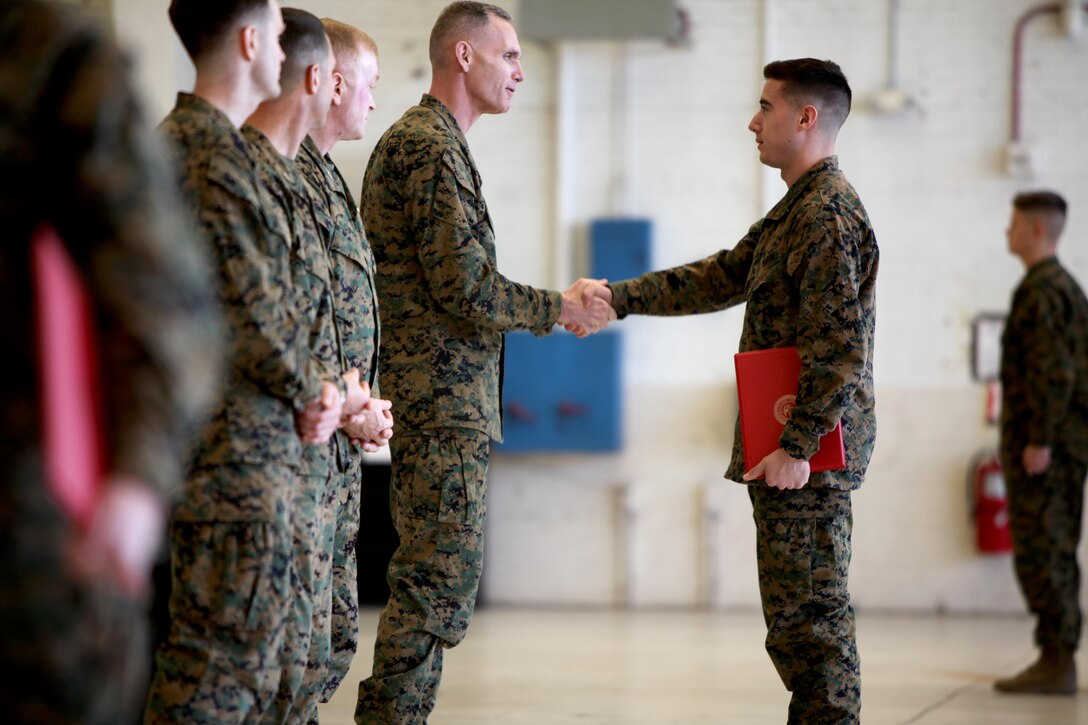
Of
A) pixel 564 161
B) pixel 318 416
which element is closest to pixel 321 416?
pixel 318 416

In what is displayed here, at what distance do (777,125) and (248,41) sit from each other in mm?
1565

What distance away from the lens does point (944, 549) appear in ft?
24.0

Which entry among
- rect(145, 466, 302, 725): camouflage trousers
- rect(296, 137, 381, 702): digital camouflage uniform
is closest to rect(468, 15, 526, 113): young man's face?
rect(296, 137, 381, 702): digital camouflage uniform

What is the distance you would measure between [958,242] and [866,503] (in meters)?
1.49

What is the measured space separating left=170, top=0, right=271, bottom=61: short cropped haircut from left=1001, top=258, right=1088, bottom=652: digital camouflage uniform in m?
3.83

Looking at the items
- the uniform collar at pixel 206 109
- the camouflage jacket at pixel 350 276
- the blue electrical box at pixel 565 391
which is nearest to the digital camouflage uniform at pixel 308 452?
the uniform collar at pixel 206 109

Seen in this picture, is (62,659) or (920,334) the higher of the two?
(920,334)

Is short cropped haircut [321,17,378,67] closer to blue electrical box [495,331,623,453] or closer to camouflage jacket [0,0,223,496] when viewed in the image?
camouflage jacket [0,0,223,496]

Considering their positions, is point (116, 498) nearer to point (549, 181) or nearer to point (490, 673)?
point (490, 673)

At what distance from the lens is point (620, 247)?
24.3 ft

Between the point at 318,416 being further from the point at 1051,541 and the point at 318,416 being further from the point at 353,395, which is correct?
the point at 1051,541

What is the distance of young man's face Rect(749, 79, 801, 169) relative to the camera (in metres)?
3.48

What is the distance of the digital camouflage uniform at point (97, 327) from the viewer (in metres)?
1.39

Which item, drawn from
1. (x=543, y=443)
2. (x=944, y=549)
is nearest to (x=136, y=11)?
(x=543, y=443)
